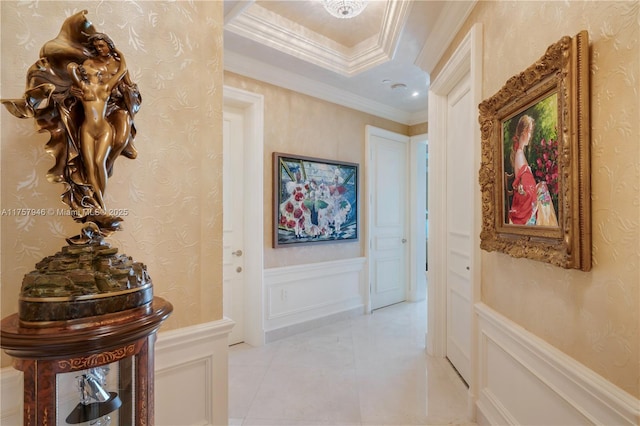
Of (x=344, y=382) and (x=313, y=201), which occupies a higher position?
(x=313, y=201)

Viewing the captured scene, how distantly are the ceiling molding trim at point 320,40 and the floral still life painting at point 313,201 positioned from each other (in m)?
0.96

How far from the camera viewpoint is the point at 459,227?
8.27 ft

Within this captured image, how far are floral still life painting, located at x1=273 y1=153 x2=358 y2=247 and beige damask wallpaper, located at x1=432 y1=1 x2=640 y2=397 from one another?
2246 millimetres

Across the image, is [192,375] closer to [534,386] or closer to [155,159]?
[155,159]

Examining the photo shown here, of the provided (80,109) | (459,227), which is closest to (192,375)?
(80,109)

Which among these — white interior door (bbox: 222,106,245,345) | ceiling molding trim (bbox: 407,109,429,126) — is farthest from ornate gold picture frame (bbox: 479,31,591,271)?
ceiling molding trim (bbox: 407,109,429,126)

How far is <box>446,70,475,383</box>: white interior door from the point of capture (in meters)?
2.36

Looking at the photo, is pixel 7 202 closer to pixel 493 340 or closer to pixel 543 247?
pixel 543 247

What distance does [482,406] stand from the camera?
1.88 metres

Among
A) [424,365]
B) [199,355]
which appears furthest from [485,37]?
[424,365]

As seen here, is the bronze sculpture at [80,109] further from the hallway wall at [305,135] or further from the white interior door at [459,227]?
the white interior door at [459,227]

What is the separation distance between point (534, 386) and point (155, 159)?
1882 millimetres

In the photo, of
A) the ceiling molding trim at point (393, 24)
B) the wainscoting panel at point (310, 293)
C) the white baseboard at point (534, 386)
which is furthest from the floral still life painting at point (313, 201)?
the white baseboard at point (534, 386)

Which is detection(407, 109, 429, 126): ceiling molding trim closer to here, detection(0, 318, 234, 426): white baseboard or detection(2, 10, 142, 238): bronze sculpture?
detection(0, 318, 234, 426): white baseboard
